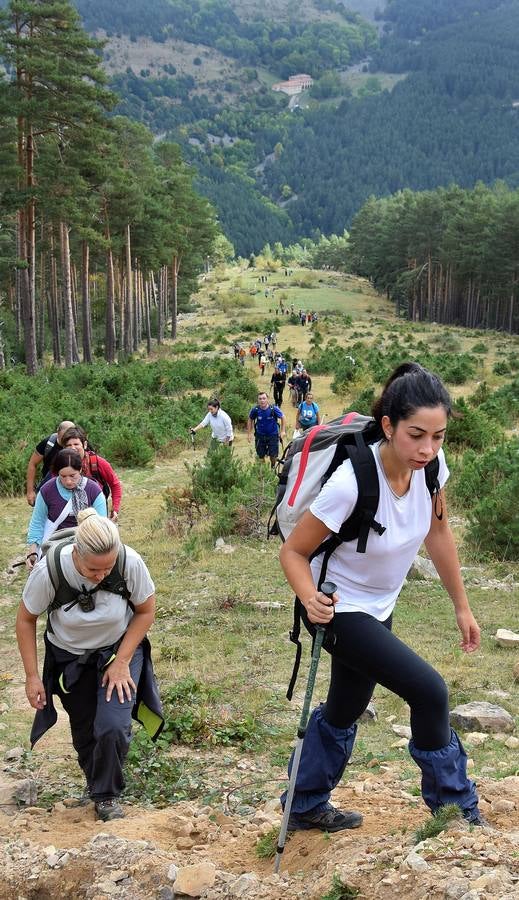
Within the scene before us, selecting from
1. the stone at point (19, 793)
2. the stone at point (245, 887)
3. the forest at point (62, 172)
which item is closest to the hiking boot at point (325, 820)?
the stone at point (245, 887)

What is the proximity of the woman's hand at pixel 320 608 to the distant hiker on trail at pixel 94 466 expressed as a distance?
3.53 metres

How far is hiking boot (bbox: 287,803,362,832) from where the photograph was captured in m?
3.73

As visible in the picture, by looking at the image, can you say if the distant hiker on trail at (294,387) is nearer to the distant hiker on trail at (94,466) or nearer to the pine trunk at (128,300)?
the distant hiker on trail at (94,466)

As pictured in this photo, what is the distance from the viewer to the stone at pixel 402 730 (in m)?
5.53

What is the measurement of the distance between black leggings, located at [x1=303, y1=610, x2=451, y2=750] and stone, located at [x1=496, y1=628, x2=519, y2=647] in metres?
4.10

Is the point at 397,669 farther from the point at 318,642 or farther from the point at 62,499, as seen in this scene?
the point at 62,499

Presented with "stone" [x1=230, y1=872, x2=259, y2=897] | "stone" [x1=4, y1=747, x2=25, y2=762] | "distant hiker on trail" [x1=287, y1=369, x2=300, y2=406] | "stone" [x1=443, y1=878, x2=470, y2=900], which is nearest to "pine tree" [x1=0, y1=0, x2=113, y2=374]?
"distant hiker on trail" [x1=287, y1=369, x2=300, y2=406]

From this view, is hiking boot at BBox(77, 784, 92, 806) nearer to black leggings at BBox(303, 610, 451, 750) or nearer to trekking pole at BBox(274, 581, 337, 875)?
trekking pole at BBox(274, 581, 337, 875)

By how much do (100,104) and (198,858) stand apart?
94.0 feet

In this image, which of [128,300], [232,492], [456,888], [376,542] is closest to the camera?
[456,888]

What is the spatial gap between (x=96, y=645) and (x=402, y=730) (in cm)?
231

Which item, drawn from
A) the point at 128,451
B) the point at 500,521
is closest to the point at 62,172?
the point at 128,451

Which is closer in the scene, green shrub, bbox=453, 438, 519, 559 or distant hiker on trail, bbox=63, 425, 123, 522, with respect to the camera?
distant hiker on trail, bbox=63, 425, 123, 522

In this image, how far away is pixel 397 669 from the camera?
3.11 metres
